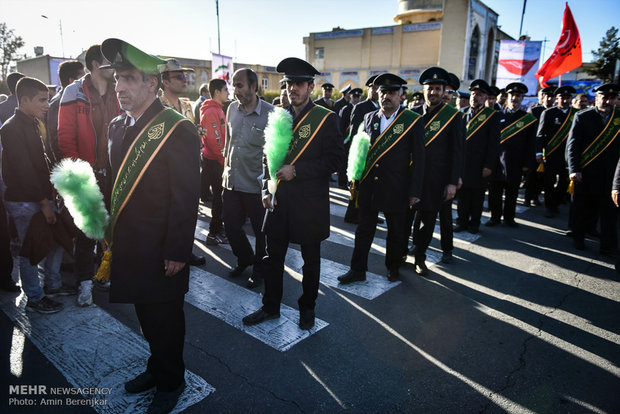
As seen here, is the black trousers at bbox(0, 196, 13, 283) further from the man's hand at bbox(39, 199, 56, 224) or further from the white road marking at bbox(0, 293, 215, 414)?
the man's hand at bbox(39, 199, 56, 224)

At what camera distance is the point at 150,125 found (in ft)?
7.48

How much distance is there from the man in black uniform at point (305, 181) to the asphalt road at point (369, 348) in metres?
0.61

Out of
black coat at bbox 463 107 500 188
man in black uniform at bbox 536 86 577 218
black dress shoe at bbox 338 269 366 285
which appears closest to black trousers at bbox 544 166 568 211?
man in black uniform at bbox 536 86 577 218

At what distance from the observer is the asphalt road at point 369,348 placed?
2627 mm

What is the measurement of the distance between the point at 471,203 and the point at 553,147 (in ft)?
9.60

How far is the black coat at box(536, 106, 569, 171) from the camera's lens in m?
7.93

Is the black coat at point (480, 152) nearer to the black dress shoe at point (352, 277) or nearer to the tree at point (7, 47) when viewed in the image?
the black dress shoe at point (352, 277)

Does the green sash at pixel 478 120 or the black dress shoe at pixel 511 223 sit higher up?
the green sash at pixel 478 120

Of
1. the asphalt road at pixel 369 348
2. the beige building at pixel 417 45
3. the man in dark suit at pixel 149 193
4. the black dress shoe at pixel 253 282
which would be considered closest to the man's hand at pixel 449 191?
the asphalt road at pixel 369 348

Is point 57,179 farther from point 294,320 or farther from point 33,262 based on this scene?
point 294,320

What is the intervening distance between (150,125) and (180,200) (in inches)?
19.4

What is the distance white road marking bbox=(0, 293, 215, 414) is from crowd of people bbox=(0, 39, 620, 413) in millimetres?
113

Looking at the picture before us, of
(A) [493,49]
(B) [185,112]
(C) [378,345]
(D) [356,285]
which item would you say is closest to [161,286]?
(C) [378,345]

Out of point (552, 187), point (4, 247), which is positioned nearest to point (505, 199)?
point (552, 187)
